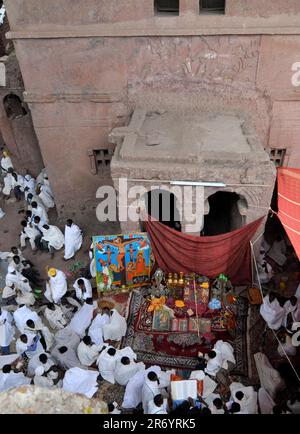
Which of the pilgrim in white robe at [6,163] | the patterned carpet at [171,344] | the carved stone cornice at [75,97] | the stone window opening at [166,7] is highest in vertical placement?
the stone window opening at [166,7]

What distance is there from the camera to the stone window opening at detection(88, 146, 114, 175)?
10461 mm

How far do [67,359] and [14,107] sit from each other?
339 inches

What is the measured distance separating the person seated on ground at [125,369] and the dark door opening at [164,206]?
4.22m

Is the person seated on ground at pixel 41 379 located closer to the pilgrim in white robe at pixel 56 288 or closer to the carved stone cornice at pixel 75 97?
the pilgrim in white robe at pixel 56 288

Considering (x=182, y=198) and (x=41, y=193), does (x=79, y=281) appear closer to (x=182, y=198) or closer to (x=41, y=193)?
(x=182, y=198)

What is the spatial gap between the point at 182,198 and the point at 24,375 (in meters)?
4.62

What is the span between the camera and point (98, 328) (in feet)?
25.3

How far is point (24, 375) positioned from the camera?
7113 mm

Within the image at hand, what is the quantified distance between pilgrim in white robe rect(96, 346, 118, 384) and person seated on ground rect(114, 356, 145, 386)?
0.10 m

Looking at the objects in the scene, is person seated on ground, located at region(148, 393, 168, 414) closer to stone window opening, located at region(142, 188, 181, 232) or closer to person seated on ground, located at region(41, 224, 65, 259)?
stone window opening, located at region(142, 188, 181, 232)

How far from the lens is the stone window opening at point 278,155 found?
9.91 meters

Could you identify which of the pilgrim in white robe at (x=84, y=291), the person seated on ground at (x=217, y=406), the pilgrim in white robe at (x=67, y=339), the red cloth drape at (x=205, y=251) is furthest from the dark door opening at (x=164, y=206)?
the person seated on ground at (x=217, y=406)

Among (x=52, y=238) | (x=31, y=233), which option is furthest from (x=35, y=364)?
(x=31, y=233)

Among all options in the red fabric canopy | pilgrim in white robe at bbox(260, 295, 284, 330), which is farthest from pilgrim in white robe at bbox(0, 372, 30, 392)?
the red fabric canopy
